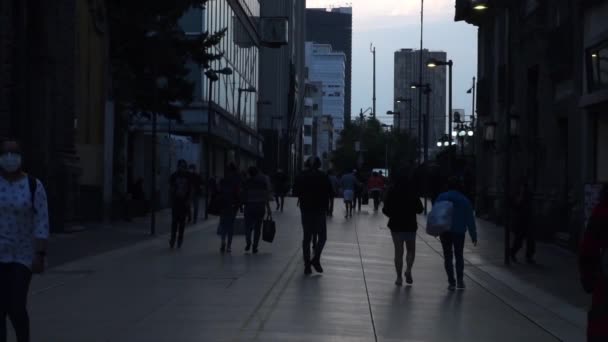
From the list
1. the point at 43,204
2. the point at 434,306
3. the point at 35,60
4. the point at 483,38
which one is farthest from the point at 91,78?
the point at 43,204

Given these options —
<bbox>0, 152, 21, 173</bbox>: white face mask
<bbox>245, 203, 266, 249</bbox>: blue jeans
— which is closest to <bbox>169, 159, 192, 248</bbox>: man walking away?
<bbox>245, 203, 266, 249</bbox>: blue jeans

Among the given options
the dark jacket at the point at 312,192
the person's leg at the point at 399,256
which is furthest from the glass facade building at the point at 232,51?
the person's leg at the point at 399,256

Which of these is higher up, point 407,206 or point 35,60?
point 35,60

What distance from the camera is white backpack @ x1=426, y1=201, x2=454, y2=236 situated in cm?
1625

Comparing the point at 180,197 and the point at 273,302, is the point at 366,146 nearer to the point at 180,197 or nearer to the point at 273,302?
the point at 180,197

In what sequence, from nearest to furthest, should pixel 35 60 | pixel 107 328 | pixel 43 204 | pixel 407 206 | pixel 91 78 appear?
pixel 43 204
pixel 107 328
pixel 407 206
pixel 35 60
pixel 91 78

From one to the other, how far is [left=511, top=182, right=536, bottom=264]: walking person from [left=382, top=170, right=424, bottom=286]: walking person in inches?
224

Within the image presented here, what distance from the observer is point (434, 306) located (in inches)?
563

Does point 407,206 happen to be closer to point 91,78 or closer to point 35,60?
point 35,60

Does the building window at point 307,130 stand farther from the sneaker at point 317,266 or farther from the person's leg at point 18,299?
the person's leg at point 18,299

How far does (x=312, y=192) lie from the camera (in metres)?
18.3

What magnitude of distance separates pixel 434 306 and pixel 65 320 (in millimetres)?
4840

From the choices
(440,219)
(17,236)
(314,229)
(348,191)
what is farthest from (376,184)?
(17,236)

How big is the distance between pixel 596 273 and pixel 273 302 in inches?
294
